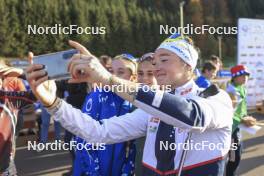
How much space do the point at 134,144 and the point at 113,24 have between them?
3.97 m

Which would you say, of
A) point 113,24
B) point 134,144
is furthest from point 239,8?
point 134,144

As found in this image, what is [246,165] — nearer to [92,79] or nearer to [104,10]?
[104,10]

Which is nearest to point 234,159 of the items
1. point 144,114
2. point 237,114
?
point 237,114

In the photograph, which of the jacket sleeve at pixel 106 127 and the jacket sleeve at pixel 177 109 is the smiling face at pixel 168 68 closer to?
the jacket sleeve at pixel 177 109

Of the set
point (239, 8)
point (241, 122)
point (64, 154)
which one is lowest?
point (64, 154)

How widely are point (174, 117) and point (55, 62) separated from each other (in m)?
0.64

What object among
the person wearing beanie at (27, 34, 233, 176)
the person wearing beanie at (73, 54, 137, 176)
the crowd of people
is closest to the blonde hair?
the crowd of people

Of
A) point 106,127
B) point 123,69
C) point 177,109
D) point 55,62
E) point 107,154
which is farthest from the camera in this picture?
point 123,69

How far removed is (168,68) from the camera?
1.93 m

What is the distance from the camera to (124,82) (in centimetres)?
166

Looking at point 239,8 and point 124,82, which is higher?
point 239,8

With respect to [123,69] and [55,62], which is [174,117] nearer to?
[55,62]

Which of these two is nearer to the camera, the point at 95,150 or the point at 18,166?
the point at 95,150

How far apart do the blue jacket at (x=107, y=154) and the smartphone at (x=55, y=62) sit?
2.47ft
